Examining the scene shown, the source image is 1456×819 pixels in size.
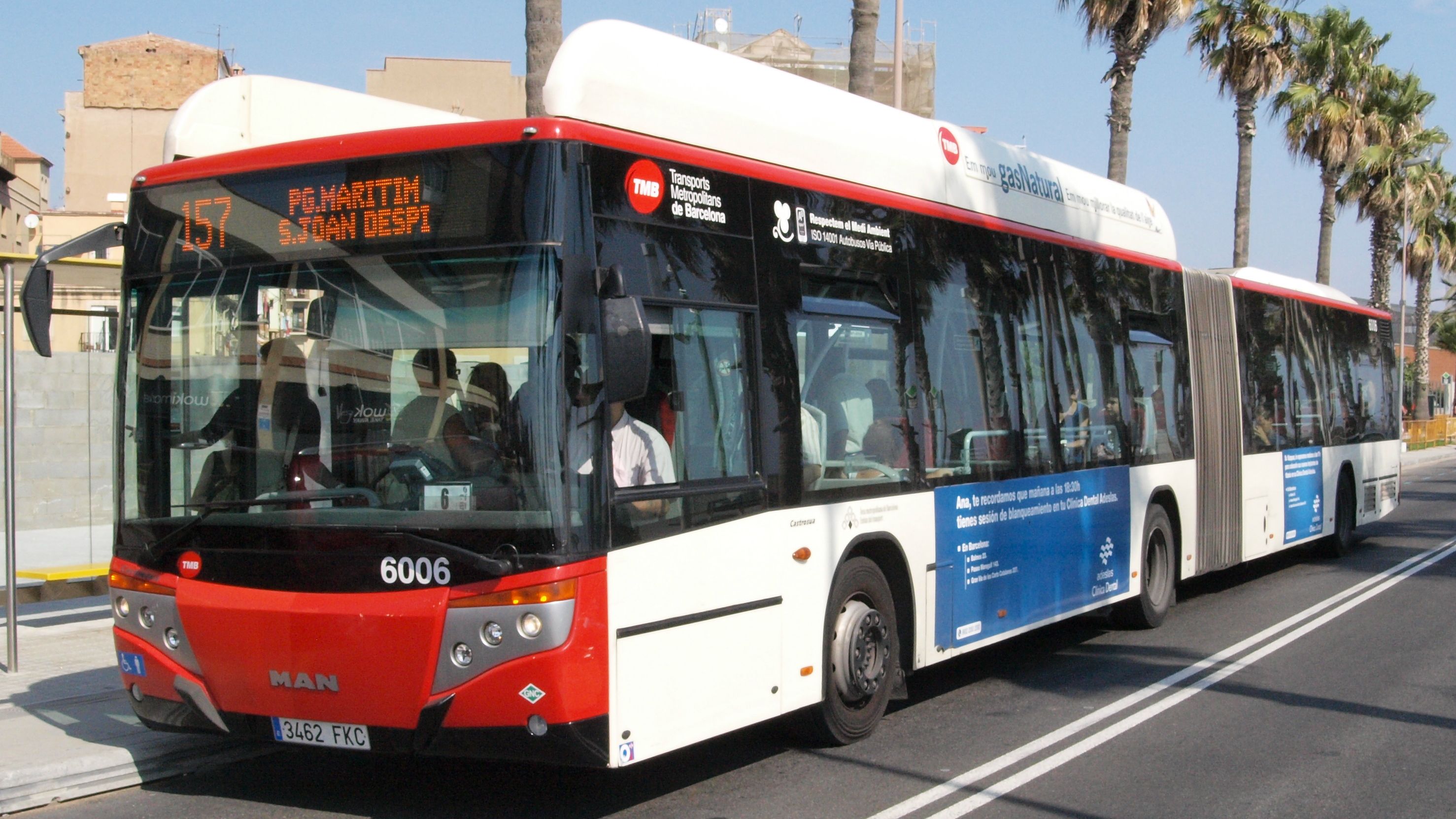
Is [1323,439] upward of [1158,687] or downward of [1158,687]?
upward

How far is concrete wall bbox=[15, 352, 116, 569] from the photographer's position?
1412cm

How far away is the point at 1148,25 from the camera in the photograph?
23.6m

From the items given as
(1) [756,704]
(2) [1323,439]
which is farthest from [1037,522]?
(2) [1323,439]

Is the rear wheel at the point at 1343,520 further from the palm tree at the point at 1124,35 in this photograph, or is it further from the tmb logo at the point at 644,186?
the tmb logo at the point at 644,186

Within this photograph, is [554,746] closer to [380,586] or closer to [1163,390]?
[380,586]

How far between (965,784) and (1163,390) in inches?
245

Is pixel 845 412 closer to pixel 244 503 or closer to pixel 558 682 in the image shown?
pixel 558 682

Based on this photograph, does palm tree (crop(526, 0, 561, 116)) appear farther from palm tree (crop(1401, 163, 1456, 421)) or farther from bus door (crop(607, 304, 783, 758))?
palm tree (crop(1401, 163, 1456, 421))

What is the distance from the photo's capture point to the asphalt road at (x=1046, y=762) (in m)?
6.34

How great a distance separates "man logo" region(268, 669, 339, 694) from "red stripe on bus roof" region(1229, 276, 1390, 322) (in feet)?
36.2

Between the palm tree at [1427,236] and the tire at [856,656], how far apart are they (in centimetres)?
4094

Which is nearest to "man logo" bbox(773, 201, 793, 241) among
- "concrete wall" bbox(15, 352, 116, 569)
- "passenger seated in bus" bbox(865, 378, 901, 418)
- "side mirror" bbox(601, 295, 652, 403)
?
"passenger seated in bus" bbox(865, 378, 901, 418)

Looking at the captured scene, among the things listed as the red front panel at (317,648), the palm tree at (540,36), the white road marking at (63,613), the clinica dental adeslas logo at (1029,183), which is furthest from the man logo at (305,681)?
the white road marking at (63,613)

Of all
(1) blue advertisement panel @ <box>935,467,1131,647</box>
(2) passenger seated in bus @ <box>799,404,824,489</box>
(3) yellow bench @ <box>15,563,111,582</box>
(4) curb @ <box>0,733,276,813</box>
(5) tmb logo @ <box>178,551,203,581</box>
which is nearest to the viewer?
(5) tmb logo @ <box>178,551,203,581</box>
